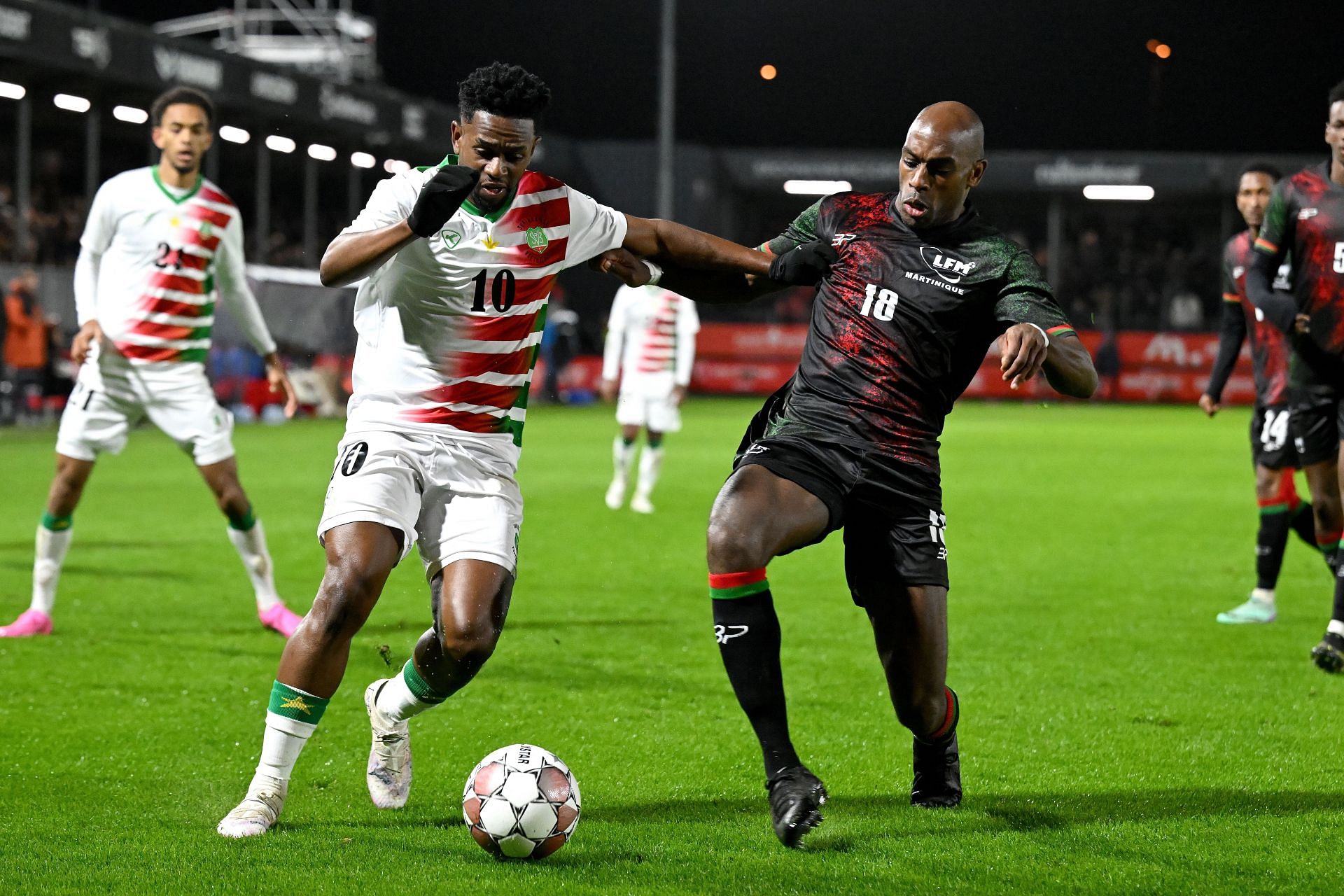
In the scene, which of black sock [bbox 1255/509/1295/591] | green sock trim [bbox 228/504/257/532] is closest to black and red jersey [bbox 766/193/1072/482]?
green sock trim [bbox 228/504/257/532]

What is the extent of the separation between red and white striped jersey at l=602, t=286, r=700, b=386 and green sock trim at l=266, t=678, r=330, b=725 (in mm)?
10081

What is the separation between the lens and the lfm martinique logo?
14.8ft

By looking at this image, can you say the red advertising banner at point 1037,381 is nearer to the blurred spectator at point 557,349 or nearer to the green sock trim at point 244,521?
the blurred spectator at point 557,349

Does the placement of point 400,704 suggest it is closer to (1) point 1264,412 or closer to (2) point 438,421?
(2) point 438,421

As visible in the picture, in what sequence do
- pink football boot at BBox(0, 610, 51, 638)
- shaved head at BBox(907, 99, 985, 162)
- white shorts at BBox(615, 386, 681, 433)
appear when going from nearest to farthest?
shaved head at BBox(907, 99, 985, 162) → pink football boot at BBox(0, 610, 51, 638) → white shorts at BBox(615, 386, 681, 433)

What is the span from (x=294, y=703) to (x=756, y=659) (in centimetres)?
126

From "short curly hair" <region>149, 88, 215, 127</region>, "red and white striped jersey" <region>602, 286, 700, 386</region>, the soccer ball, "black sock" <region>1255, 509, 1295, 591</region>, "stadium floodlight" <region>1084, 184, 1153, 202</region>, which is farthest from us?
"stadium floodlight" <region>1084, 184, 1153, 202</region>

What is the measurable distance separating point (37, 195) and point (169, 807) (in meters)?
26.4

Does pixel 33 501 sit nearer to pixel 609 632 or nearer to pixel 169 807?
pixel 609 632

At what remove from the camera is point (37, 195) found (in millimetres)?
28047

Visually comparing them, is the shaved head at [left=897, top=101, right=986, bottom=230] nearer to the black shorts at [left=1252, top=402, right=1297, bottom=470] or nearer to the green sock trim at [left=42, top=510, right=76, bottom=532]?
the black shorts at [left=1252, top=402, right=1297, bottom=470]

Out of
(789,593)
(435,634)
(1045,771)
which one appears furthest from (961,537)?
(435,634)

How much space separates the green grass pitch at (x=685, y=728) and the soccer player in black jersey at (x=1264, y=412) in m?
0.29

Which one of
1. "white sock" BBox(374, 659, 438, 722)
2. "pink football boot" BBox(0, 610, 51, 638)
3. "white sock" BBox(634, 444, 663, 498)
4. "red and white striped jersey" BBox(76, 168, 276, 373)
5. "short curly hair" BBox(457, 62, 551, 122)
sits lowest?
"white sock" BBox(634, 444, 663, 498)
